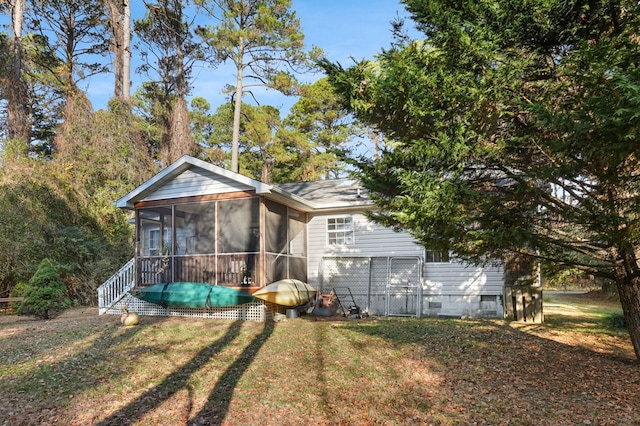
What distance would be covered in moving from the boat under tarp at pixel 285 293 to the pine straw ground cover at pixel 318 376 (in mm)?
1023

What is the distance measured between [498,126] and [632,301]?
11.0ft

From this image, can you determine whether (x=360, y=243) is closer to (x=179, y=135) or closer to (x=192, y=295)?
(x=192, y=295)

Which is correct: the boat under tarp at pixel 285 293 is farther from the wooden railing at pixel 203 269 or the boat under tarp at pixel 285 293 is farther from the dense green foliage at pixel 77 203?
the dense green foliage at pixel 77 203

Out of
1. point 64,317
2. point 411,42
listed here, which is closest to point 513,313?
point 411,42

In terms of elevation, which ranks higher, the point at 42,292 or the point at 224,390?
the point at 42,292

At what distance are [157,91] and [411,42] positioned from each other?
23466 mm

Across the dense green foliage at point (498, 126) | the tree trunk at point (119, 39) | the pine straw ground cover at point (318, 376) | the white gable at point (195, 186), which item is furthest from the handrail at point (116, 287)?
the tree trunk at point (119, 39)

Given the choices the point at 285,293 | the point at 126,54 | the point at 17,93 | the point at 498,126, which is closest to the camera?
the point at 498,126

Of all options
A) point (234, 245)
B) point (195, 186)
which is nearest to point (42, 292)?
point (195, 186)

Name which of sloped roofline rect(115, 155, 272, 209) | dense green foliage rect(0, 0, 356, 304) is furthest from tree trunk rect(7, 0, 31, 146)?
sloped roofline rect(115, 155, 272, 209)

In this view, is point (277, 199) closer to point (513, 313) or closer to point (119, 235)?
point (513, 313)

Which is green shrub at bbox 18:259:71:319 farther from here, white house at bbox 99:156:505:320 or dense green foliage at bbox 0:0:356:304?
dense green foliage at bbox 0:0:356:304

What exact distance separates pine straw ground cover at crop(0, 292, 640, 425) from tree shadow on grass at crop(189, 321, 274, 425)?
3cm

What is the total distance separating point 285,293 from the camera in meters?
10.9
